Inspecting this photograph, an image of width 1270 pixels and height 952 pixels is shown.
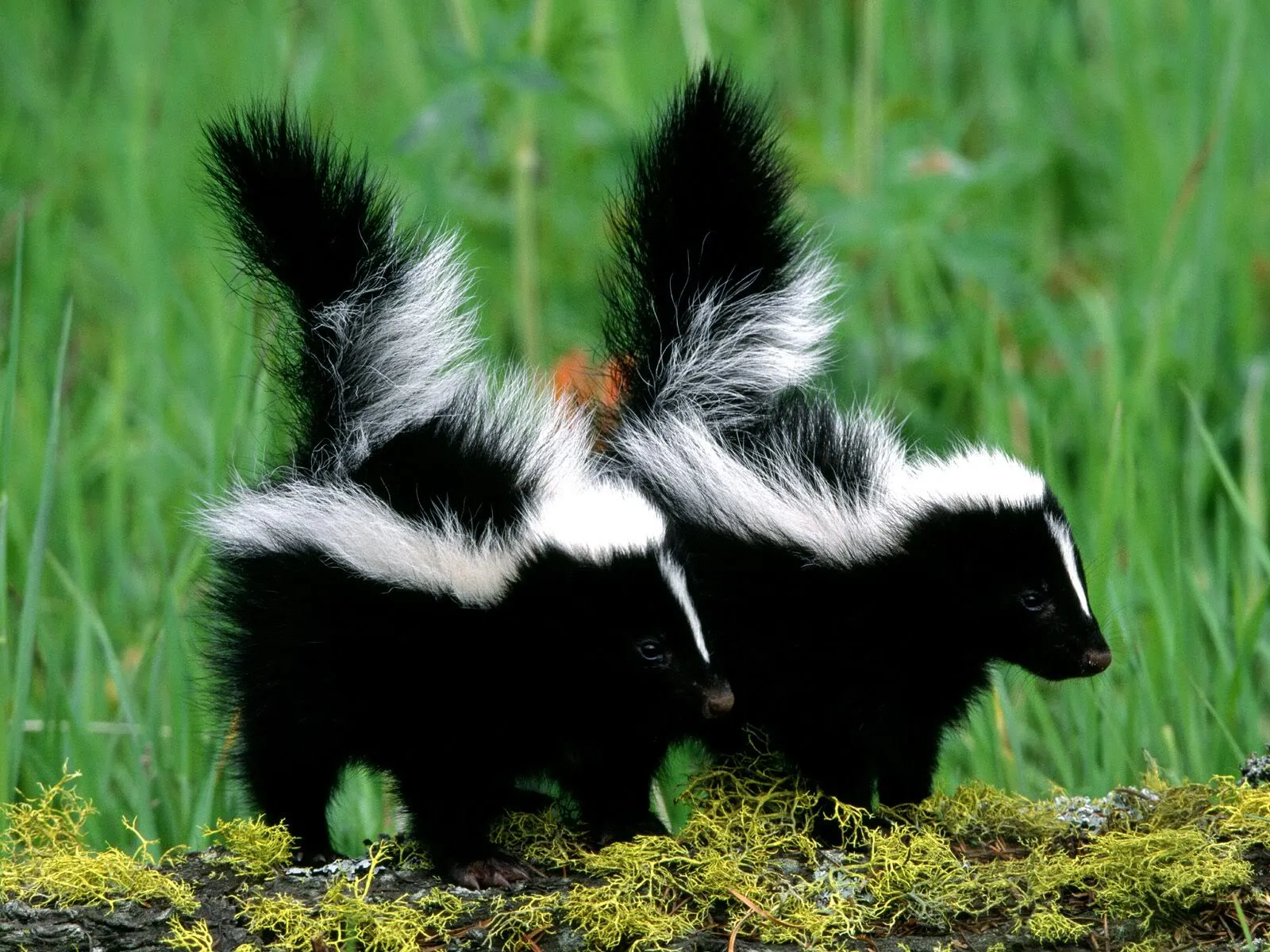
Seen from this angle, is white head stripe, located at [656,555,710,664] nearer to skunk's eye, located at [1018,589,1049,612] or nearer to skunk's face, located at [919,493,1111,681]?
skunk's face, located at [919,493,1111,681]

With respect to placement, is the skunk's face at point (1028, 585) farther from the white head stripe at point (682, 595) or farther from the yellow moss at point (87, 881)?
the yellow moss at point (87, 881)

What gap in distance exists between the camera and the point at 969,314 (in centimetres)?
599

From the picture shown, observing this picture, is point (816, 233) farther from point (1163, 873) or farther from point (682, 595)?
point (1163, 873)

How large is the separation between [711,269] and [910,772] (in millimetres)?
1318

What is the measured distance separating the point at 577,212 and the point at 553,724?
438cm

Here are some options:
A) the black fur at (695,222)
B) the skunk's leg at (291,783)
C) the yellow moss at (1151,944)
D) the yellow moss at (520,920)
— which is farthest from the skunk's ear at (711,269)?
the yellow moss at (1151,944)

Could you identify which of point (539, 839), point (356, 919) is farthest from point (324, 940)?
point (539, 839)

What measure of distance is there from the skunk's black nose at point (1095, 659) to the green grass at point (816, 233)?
26.2 inches

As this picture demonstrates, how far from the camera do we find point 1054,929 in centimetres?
261

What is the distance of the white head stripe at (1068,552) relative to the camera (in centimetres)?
320

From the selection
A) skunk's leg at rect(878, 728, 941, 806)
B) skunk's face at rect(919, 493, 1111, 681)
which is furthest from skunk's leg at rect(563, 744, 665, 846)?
skunk's face at rect(919, 493, 1111, 681)

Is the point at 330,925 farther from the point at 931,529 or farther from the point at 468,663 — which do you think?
the point at 931,529

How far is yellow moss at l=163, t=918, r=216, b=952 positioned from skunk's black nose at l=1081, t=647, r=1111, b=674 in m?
1.82

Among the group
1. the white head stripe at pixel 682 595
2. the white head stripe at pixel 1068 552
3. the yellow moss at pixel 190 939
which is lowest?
the yellow moss at pixel 190 939
